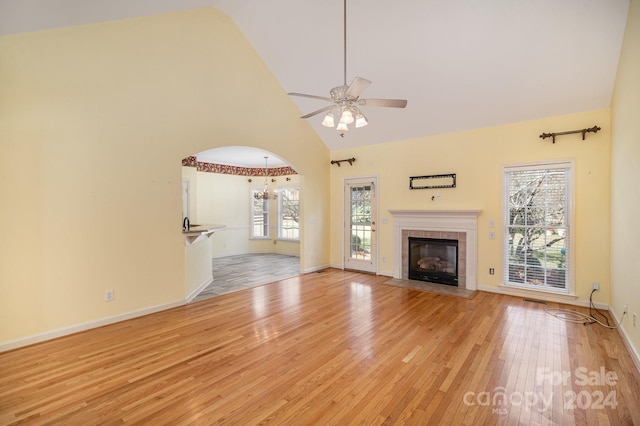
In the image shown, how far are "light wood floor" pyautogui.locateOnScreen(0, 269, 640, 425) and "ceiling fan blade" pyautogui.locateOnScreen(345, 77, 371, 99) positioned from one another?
2497 millimetres

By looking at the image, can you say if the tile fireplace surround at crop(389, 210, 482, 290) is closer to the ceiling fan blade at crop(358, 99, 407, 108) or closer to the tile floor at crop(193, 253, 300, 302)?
the tile floor at crop(193, 253, 300, 302)

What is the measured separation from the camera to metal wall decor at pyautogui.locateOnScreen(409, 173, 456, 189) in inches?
202

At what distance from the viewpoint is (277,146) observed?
5488mm

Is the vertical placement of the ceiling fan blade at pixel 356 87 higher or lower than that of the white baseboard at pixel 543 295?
higher

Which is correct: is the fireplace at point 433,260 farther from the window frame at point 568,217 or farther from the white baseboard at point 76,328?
the white baseboard at point 76,328

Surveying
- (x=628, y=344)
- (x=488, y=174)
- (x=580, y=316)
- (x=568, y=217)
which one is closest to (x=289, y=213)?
(x=488, y=174)

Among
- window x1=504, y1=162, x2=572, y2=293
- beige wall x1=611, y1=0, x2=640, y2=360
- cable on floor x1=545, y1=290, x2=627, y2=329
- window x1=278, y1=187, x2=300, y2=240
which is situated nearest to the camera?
beige wall x1=611, y1=0, x2=640, y2=360

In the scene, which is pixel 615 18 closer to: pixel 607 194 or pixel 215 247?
pixel 607 194

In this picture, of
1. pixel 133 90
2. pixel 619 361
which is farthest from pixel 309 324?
pixel 133 90

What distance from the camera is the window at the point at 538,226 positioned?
13.6ft

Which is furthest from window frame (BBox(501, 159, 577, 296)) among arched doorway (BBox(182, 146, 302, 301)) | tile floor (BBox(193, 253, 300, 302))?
arched doorway (BBox(182, 146, 302, 301))

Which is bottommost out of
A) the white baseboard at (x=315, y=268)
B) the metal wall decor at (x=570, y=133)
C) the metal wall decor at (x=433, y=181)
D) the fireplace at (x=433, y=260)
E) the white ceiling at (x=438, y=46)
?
the white baseboard at (x=315, y=268)

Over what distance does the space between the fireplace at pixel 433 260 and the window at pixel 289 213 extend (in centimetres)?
433

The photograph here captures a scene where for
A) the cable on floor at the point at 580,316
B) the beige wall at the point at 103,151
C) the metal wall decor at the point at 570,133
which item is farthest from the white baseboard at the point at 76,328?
the metal wall decor at the point at 570,133
